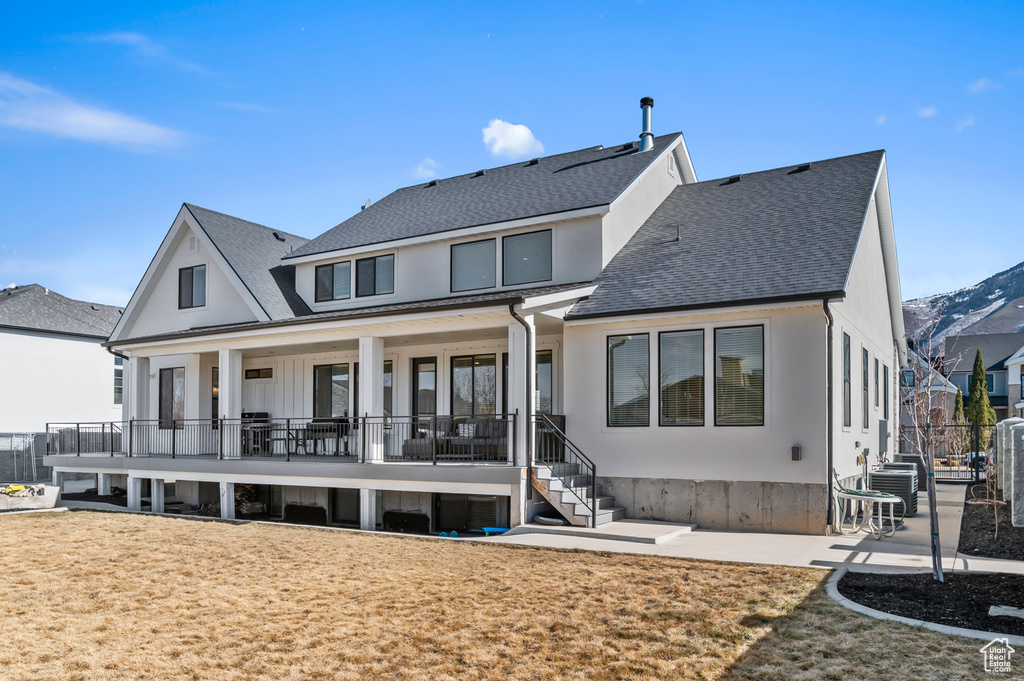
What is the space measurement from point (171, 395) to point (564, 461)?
12.6 meters

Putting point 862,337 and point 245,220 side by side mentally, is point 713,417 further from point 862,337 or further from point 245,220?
point 245,220

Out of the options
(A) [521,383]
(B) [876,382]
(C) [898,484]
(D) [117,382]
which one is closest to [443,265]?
(A) [521,383]

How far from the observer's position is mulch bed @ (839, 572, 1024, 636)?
6.35m

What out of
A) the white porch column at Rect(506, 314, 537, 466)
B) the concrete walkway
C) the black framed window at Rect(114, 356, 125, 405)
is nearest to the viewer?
the concrete walkway

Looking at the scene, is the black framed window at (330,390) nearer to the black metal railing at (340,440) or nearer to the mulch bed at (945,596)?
the black metal railing at (340,440)

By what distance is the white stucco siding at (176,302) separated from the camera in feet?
66.2

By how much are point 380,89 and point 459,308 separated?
5.61 metres

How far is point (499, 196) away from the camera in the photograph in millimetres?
18609

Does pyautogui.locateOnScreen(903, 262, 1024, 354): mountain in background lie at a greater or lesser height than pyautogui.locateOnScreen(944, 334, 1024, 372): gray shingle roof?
greater

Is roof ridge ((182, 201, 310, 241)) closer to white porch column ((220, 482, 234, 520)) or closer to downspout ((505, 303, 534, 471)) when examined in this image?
white porch column ((220, 482, 234, 520))

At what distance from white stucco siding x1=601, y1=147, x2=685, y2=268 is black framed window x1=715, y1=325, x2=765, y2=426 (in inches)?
144

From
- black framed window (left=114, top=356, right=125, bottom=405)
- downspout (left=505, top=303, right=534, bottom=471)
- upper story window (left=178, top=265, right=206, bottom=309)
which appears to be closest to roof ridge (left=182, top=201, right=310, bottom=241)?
upper story window (left=178, top=265, right=206, bottom=309)

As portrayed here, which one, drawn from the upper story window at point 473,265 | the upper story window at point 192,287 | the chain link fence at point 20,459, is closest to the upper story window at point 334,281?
the upper story window at point 473,265

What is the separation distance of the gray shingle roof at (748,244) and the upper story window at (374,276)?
5.83m
